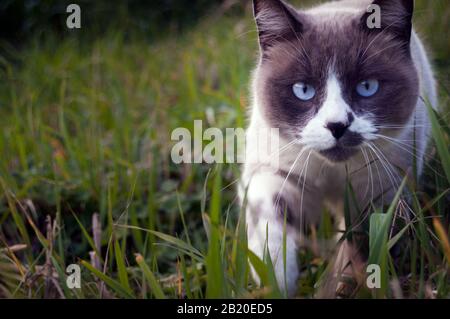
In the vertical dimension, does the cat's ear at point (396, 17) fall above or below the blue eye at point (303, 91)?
above

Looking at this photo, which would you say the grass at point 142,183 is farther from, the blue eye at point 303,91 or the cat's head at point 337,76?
the blue eye at point 303,91

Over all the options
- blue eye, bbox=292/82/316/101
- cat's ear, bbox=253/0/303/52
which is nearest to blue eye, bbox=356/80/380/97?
blue eye, bbox=292/82/316/101

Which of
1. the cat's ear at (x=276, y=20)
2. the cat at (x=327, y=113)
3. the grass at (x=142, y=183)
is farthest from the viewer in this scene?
the cat's ear at (x=276, y=20)

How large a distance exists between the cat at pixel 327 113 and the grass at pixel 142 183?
118 millimetres

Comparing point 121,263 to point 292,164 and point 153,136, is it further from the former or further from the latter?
point 153,136

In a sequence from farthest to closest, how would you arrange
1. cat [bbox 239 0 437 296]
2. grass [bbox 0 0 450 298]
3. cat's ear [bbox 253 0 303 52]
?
cat's ear [bbox 253 0 303 52]
cat [bbox 239 0 437 296]
grass [bbox 0 0 450 298]

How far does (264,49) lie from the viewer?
5.94 feet

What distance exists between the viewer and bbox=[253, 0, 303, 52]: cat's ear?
5.48 feet

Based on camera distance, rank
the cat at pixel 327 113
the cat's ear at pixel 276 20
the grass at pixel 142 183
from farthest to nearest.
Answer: the cat's ear at pixel 276 20 < the cat at pixel 327 113 < the grass at pixel 142 183

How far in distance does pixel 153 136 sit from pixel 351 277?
58.7 inches

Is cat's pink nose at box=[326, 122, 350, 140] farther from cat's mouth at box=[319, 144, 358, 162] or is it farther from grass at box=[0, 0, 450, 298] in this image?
grass at box=[0, 0, 450, 298]

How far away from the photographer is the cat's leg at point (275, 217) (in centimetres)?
163

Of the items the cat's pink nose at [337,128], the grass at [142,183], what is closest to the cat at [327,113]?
the cat's pink nose at [337,128]
